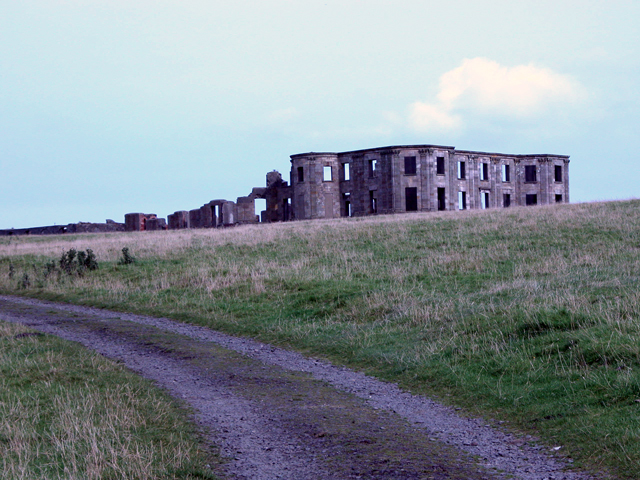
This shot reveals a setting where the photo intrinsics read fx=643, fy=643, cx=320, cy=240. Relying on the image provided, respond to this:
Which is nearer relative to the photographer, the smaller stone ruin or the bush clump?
the bush clump

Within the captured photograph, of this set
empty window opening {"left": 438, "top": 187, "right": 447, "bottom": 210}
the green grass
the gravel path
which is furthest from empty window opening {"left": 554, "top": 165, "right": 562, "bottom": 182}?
the green grass

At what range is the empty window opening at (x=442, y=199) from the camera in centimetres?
6025

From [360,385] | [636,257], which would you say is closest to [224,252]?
[636,257]

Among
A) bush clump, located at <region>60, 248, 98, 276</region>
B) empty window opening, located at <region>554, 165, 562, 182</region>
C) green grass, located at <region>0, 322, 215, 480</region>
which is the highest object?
empty window opening, located at <region>554, 165, 562, 182</region>

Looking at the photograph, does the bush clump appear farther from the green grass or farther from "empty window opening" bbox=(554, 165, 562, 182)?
"empty window opening" bbox=(554, 165, 562, 182)

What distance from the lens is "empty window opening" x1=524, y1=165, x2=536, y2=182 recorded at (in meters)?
68.6

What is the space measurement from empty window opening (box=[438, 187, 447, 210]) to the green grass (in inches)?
2081

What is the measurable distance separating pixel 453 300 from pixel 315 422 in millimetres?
6686

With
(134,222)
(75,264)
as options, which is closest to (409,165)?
(134,222)

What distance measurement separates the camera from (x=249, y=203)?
201ft

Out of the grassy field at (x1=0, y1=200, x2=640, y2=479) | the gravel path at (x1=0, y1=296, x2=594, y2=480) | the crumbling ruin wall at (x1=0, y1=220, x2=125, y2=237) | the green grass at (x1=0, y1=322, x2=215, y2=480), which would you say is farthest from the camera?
the crumbling ruin wall at (x1=0, y1=220, x2=125, y2=237)

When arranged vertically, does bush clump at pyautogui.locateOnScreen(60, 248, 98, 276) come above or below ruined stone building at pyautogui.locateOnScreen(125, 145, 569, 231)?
below

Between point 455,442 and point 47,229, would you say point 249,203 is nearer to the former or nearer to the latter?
point 47,229

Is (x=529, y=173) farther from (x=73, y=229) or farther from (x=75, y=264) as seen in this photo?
(x=75, y=264)
